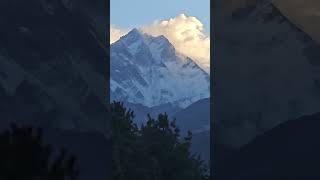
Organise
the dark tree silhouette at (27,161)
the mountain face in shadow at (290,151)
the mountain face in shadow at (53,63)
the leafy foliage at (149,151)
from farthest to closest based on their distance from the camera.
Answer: the leafy foliage at (149,151)
the mountain face in shadow at (290,151)
the mountain face in shadow at (53,63)
the dark tree silhouette at (27,161)

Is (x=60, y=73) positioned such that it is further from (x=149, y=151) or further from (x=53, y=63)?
(x=149, y=151)

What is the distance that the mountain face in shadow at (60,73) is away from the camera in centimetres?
1909

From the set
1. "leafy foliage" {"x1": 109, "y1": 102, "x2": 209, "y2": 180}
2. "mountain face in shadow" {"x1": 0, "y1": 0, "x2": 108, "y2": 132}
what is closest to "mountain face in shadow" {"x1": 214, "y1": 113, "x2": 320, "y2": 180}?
"mountain face in shadow" {"x1": 0, "y1": 0, "x2": 108, "y2": 132}

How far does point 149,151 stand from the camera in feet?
107

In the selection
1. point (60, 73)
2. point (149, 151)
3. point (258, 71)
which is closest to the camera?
point (60, 73)

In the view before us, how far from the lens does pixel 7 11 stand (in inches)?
755

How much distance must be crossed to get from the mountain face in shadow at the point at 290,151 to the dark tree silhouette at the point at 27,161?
1303 cm

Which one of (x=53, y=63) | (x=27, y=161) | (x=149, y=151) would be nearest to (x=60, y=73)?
(x=53, y=63)

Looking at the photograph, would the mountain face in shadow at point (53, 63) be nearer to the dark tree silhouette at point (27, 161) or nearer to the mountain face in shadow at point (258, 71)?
the mountain face in shadow at point (258, 71)

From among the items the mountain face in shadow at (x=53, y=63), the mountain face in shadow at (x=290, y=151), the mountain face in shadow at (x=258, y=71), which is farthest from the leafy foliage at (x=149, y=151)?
the mountain face in shadow at (x=290, y=151)

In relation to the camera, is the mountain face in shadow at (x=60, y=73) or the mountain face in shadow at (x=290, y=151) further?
the mountain face in shadow at (x=290, y=151)

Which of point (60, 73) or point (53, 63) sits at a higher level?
point (53, 63)

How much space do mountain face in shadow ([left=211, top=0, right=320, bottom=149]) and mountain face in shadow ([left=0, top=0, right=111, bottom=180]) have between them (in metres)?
3.04

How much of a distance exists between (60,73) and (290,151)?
19.9 ft
